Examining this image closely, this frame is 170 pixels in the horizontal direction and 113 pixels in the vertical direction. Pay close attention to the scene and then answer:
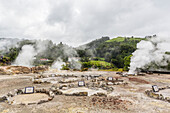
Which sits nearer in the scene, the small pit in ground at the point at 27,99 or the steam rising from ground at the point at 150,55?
the small pit in ground at the point at 27,99

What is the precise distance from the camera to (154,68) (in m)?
36.6

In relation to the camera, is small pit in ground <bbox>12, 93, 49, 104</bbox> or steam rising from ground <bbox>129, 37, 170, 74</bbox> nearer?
small pit in ground <bbox>12, 93, 49, 104</bbox>

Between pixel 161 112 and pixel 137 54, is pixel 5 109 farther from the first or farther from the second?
pixel 137 54

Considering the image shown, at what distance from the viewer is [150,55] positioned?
120ft

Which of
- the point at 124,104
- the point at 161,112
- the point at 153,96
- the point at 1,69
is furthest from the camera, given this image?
the point at 1,69

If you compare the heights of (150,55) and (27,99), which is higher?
(150,55)

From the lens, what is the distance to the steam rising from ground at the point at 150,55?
1406 inches

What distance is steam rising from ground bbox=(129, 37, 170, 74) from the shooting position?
1406 inches

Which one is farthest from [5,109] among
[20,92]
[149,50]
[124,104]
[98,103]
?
[149,50]

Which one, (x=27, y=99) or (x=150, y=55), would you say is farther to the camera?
(x=150, y=55)

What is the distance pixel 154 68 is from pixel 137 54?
23.5 ft

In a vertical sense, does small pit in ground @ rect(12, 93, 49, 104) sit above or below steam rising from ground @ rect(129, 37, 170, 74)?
below

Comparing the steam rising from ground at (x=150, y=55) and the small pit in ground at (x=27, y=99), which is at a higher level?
the steam rising from ground at (x=150, y=55)

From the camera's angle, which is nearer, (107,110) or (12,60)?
(107,110)
